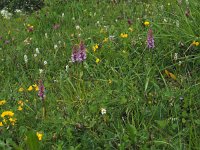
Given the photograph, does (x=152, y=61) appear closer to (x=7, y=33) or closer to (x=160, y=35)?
(x=160, y=35)

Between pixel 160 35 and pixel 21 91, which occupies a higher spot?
pixel 160 35

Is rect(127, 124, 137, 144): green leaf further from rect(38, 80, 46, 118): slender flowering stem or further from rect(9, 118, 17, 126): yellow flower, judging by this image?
rect(9, 118, 17, 126): yellow flower

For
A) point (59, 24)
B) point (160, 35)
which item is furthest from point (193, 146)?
point (59, 24)

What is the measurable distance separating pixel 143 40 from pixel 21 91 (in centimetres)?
145

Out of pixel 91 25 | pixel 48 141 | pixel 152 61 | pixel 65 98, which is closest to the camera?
pixel 48 141

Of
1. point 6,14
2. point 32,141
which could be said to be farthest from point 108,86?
point 6,14

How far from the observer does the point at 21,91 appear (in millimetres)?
3996

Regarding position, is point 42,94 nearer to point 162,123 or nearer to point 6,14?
point 162,123

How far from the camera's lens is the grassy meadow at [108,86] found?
9.29 ft

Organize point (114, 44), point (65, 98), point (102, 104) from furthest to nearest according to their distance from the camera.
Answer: point (114, 44) < point (65, 98) < point (102, 104)

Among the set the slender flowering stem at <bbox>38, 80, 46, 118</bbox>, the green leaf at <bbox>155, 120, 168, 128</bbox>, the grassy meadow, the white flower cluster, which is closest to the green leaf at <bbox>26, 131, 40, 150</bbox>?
the grassy meadow

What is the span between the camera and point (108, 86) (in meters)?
3.55

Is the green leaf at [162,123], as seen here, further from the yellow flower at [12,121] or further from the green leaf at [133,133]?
the yellow flower at [12,121]

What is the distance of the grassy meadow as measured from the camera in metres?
2.83
